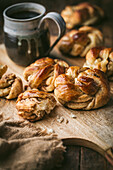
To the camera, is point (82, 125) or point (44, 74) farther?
point (44, 74)

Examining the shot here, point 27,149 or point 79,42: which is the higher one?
point 79,42

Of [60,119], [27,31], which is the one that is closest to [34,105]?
[60,119]

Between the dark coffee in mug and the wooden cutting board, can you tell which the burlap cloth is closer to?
the wooden cutting board

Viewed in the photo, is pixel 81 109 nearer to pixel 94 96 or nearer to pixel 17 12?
pixel 94 96

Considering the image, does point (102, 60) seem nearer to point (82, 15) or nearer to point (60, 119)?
point (60, 119)

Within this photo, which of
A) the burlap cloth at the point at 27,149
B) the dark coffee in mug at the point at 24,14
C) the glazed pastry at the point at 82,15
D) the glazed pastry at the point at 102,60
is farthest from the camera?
the glazed pastry at the point at 82,15

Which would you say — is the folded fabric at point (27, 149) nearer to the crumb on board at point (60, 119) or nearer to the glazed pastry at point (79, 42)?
the crumb on board at point (60, 119)

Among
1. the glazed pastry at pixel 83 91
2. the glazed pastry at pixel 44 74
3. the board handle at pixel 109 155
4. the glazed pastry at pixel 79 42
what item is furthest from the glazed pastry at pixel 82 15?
the board handle at pixel 109 155
